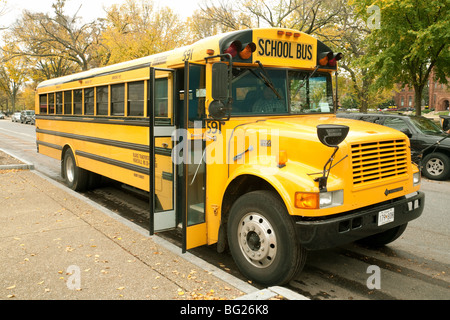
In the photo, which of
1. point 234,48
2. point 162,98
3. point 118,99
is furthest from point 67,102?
point 234,48

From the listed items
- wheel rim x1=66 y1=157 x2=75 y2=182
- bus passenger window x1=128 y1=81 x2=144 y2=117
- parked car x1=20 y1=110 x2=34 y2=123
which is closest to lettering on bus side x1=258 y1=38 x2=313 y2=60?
bus passenger window x1=128 y1=81 x2=144 y2=117

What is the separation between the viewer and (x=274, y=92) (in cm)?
459

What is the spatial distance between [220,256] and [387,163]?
2232 millimetres

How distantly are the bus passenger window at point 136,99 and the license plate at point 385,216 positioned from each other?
3.63 meters

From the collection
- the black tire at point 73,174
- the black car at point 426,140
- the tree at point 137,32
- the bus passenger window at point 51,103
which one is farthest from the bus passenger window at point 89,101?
the tree at point 137,32

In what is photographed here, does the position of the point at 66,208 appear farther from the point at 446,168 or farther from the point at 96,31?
the point at 96,31

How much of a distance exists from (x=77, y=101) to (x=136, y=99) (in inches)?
105

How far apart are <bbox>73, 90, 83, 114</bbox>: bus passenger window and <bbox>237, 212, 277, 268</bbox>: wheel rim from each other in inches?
208

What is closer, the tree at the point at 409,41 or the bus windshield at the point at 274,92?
the bus windshield at the point at 274,92

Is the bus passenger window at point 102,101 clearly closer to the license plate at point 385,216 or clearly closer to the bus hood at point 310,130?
the bus hood at point 310,130

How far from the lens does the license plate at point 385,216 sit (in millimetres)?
3854

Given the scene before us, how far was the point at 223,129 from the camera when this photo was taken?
423 cm

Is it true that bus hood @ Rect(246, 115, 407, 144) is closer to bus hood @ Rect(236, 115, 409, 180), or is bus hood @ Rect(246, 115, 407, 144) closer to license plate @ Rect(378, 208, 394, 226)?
bus hood @ Rect(236, 115, 409, 180)

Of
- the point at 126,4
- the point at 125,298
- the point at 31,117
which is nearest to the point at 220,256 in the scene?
the point at 125,298
